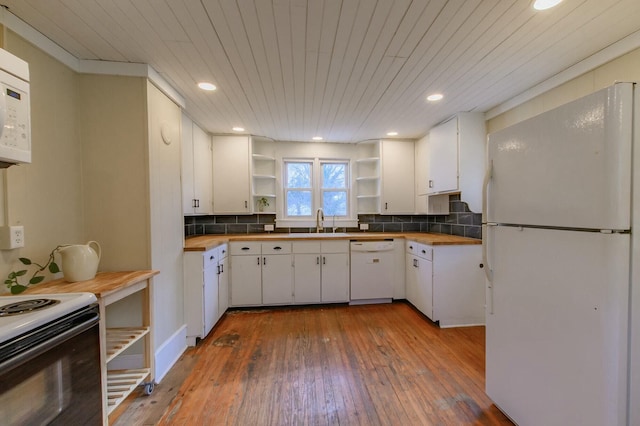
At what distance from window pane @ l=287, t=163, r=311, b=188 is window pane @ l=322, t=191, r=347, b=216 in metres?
0.34

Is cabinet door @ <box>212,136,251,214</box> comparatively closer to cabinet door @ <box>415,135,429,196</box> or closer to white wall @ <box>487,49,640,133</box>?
cabinet door @ <box>415,135,429,196</box>

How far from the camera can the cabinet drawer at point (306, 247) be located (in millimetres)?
3139

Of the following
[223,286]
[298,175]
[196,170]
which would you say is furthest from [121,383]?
[298,175]

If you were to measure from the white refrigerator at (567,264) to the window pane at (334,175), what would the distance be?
2.52 metres

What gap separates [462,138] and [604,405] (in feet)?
7.83

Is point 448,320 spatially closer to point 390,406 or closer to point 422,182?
point 390,406

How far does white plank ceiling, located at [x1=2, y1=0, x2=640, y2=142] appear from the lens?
1.25m

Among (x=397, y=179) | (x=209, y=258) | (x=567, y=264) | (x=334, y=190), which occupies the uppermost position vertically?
(x=397, y=179)

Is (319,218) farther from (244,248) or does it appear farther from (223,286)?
(223,286)

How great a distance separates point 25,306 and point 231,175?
8.37ft

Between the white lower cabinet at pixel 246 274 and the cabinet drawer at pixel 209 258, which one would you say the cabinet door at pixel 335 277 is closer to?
the white lower cabinet at pixel 246 274

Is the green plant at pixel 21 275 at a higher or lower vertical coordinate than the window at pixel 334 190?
lower

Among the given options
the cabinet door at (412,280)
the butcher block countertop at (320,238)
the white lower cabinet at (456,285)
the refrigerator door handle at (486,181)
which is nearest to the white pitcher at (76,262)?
the butcher block countertop at (320,238)

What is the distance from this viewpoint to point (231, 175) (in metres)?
3.36
